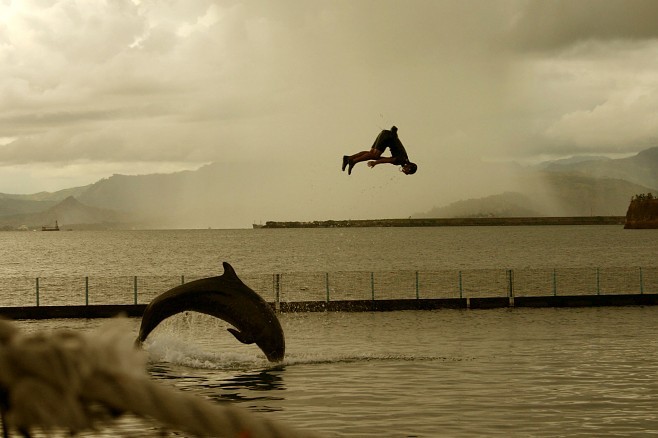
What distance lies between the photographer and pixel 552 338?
38219 millimetres

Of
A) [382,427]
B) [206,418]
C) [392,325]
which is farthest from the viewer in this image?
[392,325]

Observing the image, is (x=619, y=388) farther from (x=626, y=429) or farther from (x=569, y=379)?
(x=626, y=429)

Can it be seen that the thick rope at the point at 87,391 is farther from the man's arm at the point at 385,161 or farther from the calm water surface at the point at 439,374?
the calm water surface at the point at 439,374

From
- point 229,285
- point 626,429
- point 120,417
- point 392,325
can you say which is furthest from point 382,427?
Answer: point 392,325

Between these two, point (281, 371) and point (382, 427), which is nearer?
point (382, 427)

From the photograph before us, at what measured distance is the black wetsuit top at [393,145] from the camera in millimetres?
18000

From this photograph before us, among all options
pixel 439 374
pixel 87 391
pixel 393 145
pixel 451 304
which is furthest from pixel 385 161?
pixel 451 304

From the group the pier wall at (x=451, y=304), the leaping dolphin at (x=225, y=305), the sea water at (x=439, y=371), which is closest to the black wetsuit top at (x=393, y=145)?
the sea water at (x=439, y=371)

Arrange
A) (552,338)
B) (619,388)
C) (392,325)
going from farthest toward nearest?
(392,325) < (552,338) < (619,388)

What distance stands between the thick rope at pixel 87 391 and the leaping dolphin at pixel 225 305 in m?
24.7

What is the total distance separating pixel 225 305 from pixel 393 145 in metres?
10.5

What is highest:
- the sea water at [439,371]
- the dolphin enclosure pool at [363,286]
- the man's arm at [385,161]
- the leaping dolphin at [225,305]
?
the man's arm at [385,161]

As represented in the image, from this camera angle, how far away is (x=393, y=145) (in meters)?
18.2

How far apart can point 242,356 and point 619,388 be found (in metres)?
13.3
